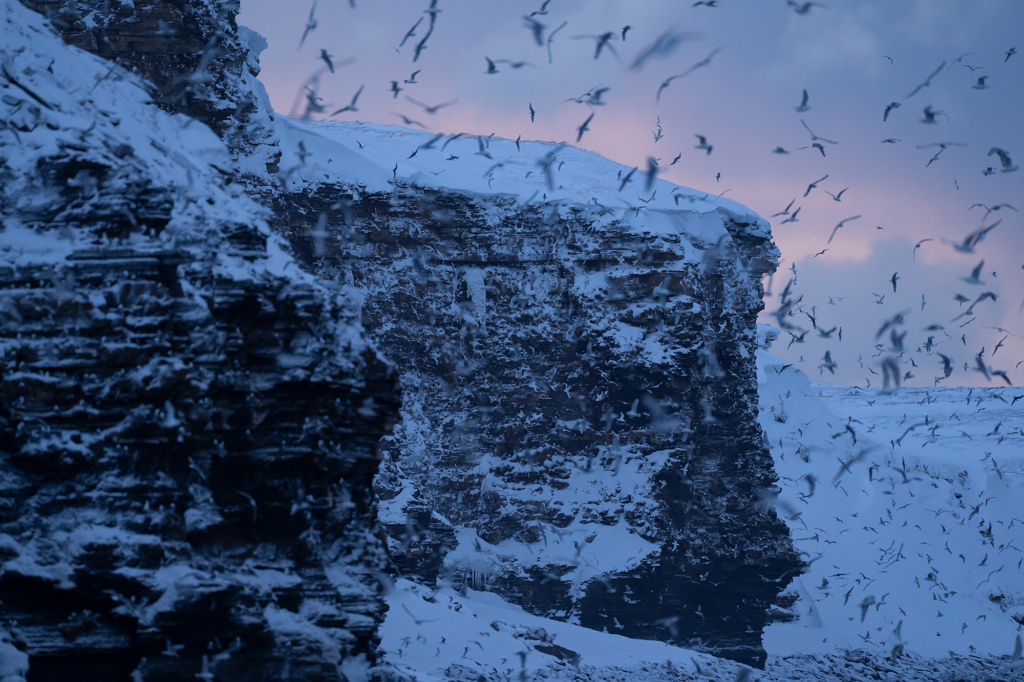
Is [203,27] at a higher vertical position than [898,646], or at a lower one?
higher

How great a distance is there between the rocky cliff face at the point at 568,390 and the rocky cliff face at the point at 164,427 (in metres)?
17.9

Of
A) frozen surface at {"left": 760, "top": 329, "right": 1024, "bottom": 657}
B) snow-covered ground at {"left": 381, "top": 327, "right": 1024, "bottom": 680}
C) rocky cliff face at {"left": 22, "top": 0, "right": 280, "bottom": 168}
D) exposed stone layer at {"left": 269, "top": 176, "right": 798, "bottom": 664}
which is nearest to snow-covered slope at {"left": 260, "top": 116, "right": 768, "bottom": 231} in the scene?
exposed stone layer at {"left": 269, "top": 176, "right": 798, "bottom": 664}

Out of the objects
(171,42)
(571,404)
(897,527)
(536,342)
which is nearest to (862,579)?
(897,527)

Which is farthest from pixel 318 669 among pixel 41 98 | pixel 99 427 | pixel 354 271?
pixel 354 271

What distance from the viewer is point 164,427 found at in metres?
8.86

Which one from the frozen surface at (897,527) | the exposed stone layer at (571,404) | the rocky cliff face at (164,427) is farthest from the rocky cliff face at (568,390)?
the rocky cliff face at (164,427)

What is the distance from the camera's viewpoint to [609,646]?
24781 mm

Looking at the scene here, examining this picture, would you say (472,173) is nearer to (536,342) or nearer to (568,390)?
(536,342)

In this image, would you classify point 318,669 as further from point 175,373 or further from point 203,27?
point 203,27

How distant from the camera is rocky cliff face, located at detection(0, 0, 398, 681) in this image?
8469 millimetres

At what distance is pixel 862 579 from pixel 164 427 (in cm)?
3698

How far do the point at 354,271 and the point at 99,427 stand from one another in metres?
20.5

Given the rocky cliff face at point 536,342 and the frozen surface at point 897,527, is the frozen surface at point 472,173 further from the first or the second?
the frozen surface at point 897,527

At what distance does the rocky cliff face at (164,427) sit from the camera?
8469 millimetres
